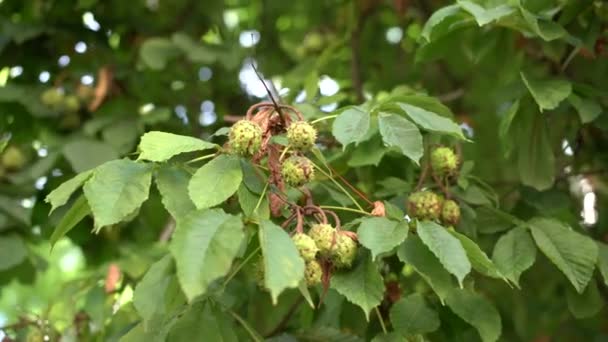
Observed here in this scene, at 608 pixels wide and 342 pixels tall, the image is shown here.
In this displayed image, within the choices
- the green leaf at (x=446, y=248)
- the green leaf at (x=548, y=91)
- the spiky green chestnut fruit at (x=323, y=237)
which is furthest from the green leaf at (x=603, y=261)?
the spiky green chestnut fruit at (x=323, y=237)

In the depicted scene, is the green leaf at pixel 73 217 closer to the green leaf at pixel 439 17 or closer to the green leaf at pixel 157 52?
the green leaf at pixel 439 17

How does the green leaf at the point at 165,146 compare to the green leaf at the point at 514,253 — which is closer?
the green leaf at the point at 165,146

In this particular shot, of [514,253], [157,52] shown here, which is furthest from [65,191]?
[157,52]

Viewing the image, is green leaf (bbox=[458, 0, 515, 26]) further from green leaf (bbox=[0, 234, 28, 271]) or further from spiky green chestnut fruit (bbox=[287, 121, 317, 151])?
green leaf (bbox=[0, 234, 28, 271])

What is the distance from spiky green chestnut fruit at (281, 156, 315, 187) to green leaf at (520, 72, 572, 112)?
81 cm

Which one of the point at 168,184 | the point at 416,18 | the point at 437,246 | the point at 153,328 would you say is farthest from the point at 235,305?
the point at 416,18

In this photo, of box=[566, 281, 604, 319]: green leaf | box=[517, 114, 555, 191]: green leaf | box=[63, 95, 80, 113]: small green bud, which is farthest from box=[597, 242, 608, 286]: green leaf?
box=[63, 95, 80, 113]: small green bud

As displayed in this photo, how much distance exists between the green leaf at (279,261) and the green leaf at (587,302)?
48.3 inches

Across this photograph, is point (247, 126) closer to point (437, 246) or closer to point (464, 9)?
point (437, 246)

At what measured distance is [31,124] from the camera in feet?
11.2

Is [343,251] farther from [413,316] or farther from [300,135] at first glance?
[413,316]

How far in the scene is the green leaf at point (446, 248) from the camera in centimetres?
181

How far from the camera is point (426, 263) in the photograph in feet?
6.53

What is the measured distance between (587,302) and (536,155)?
0.47m
